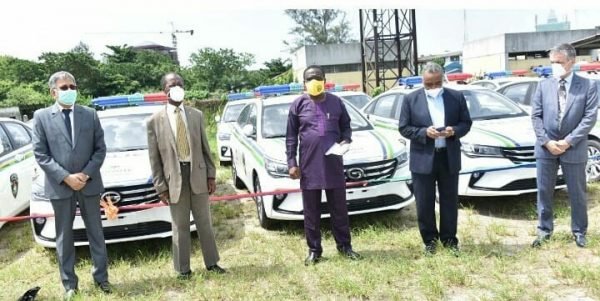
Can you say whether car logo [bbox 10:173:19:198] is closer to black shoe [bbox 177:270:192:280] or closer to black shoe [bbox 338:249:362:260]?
black shoe [bbox 177:270:192:280]

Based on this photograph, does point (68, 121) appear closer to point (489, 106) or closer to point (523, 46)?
point (489, 106)

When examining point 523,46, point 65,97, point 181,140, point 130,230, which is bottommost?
point 130,230

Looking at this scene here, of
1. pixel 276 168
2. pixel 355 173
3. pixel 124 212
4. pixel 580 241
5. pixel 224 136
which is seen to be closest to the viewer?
pixel 580 241

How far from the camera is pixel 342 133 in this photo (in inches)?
181

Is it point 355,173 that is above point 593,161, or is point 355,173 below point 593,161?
above

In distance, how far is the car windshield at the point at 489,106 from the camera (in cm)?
688

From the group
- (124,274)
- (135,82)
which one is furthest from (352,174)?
(135,82)

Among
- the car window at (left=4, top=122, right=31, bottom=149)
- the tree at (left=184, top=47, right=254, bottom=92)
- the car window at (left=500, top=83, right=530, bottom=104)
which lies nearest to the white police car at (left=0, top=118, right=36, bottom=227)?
the car window at (left=4, top=122, right=31, bottom=149)

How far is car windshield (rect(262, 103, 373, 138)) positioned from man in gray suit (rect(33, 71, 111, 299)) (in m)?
2.56

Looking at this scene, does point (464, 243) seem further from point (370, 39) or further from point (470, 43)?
point (470, 43)

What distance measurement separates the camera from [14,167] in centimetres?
658

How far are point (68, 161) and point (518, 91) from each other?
747cm

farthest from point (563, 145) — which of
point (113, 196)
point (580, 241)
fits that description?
point (113, 196)

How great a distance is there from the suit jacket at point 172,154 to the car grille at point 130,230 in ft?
2.84
